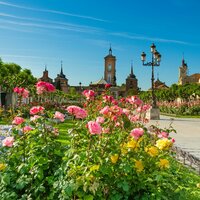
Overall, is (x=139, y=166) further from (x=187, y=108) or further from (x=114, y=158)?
(x=187, y=108)

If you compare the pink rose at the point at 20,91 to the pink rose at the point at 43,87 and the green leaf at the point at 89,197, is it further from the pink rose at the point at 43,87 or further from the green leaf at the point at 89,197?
the green leaf at the point at 89,197

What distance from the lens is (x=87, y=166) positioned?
3.21 metres

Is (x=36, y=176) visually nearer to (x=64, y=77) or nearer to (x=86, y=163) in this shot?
(x=86, y=163)

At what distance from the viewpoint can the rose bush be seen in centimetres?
323

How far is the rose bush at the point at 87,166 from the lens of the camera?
3.23 metres

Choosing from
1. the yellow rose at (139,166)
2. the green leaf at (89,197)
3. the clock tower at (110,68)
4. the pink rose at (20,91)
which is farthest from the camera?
the clock tower at (110,68)

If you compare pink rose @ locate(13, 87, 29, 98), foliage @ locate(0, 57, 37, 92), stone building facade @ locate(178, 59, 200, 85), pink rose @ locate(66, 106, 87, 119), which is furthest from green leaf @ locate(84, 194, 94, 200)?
stone building facade @ locate(178, 59, 200, 85)

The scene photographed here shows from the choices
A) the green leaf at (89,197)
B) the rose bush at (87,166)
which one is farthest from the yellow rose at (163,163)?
the green leaf at (89,197)

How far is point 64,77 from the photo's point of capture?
110688 millimetres

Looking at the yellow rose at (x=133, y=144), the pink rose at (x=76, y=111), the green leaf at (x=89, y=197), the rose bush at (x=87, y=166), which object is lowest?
the green leaf at (x=89, y=197)

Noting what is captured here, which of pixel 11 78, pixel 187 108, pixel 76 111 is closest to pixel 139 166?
pixel 76 111

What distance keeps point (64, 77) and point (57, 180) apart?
354 feet

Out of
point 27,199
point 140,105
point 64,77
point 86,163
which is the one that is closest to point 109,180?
point 86,163

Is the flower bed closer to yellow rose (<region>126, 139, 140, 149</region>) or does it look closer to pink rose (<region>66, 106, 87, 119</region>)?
yellow rose (<region>126, 139, 140, 149</region>)
